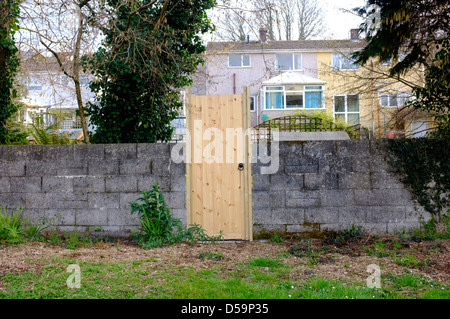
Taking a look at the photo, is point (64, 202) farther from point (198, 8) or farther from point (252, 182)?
point (198, 8)

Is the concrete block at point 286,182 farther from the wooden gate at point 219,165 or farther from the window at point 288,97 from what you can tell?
the window at point 288,97

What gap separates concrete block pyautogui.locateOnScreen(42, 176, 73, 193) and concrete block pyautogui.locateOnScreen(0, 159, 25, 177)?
0.40 m

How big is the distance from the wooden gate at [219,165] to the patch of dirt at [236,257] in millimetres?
443

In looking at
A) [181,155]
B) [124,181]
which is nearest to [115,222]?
[124,181]

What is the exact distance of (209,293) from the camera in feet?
11.6

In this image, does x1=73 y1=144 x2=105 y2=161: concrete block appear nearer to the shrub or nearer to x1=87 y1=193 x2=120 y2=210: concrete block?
x1=87 y1=193 x2=120 y2=210: concrete block

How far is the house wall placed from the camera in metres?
6.00

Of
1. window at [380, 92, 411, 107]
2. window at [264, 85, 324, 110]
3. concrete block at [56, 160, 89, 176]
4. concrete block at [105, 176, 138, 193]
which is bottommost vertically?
concrete block at [105, 176, 138, 193]

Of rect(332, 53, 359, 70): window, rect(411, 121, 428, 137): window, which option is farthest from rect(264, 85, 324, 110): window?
rect(332, 53, 359, 70): window

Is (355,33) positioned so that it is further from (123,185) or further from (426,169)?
(123,185)

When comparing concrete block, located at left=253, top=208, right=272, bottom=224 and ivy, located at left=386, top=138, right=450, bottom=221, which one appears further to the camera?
concrete block, located at left=253, top=208, right=272, bottom=224

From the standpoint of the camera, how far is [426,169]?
235 inches

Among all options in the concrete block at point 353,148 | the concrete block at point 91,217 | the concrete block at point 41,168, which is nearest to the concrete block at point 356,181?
the concrete block at point 353,148

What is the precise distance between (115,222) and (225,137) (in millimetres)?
2175
